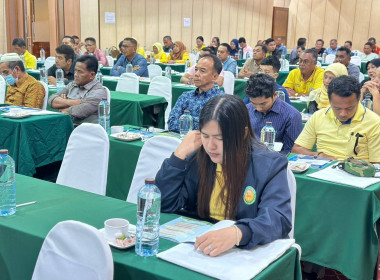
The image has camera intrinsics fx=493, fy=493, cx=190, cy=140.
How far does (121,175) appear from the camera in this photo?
385cm

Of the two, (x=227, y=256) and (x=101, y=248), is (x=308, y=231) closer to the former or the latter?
(x=227, y=256)

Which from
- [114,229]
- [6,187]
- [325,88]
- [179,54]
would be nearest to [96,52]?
[179,54]

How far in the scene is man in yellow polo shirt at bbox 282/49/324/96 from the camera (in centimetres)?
611

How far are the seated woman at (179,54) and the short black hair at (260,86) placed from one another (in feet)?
25.9

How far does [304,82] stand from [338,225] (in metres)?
3.68

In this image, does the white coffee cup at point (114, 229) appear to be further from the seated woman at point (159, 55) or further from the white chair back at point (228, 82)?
the seated woman at point (159, 55)

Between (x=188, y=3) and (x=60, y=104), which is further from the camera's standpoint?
(x=188, y=3)

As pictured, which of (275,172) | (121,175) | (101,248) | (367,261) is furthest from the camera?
(121,175)

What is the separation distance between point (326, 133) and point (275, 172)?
1638 millimetres

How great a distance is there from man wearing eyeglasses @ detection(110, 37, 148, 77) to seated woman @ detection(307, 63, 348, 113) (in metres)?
3.55

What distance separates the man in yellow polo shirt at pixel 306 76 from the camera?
6113 millimetres

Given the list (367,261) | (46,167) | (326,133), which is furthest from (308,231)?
(46,167)

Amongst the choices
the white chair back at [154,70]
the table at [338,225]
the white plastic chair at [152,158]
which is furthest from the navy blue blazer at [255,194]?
the white chair back at [154,70]

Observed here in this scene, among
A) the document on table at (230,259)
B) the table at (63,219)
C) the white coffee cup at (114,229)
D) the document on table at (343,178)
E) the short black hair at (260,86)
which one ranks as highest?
the short black hair at (260,86)
